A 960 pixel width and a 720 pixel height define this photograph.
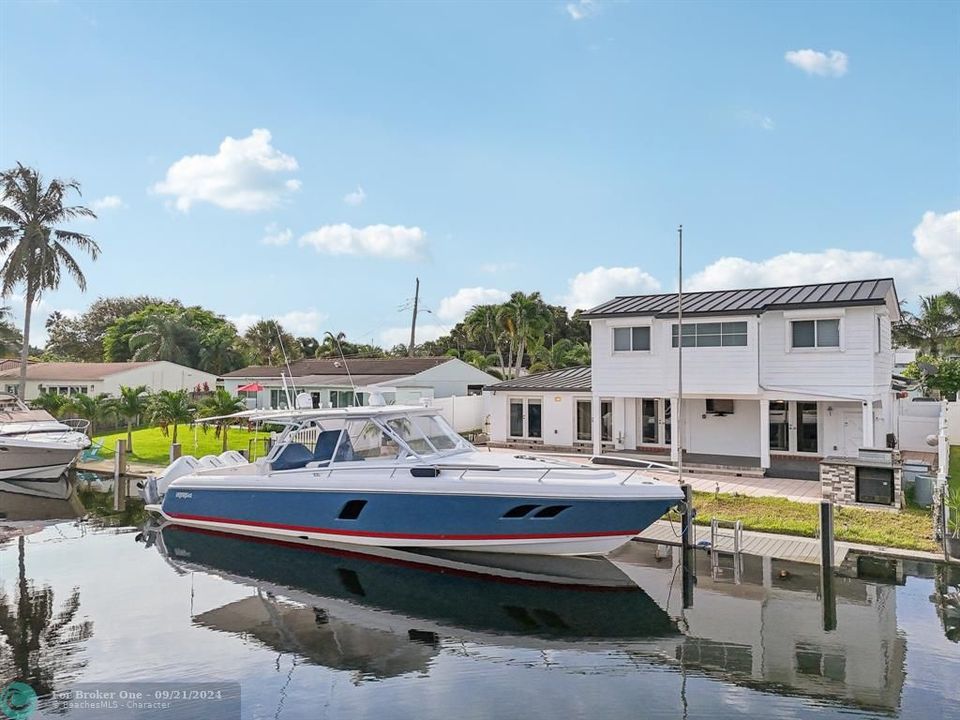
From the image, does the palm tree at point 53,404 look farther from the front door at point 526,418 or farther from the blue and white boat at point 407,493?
the front door at point 526,418

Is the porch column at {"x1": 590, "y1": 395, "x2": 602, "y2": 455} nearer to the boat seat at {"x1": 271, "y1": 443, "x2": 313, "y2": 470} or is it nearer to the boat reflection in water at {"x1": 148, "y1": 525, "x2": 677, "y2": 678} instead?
the boat reflection in water at {"x1": 148, "y1": 525, "x2": 677, "y2": 678}

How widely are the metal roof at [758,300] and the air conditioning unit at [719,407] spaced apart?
10.5ft

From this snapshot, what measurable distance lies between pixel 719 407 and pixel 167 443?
2185 centimetres

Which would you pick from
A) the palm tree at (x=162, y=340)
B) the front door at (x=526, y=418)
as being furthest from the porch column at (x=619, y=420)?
the palm tree at (x=162, y=340)

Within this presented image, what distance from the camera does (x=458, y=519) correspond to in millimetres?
11289

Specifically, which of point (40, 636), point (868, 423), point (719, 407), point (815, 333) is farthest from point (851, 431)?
point (40, 636)

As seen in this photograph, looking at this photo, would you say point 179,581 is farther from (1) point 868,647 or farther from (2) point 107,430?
(2) point 107,430

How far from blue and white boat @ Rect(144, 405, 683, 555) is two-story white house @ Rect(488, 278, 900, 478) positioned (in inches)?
316

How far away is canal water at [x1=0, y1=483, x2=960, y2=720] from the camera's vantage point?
22.4ft

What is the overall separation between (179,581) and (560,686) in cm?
730

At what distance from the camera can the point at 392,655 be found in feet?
26.5

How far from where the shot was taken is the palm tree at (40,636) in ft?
24.7

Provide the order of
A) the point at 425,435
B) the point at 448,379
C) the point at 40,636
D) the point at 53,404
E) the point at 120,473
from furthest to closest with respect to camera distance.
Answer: the point at 448,379, the point at 53,404, the point at 120,473, the point at 425,435, the point at 40,636

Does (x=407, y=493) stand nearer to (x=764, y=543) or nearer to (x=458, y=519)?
(x=458, y=519)
